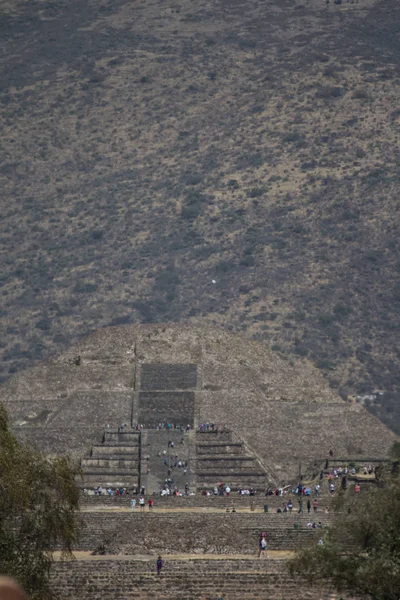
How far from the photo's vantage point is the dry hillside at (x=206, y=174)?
143000 mm

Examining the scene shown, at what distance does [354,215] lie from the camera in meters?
153

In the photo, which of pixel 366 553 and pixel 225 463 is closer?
pixel 366 553

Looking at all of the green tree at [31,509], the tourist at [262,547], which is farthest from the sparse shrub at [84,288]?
the green tree at [31,509]

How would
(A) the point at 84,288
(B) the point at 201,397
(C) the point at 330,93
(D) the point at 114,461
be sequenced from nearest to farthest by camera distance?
(D) the point at 114,461 < (B) the point at 201,397 < (A) the point at 84,288 < (C) the point at 330,93

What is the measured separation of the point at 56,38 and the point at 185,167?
26.5 metres

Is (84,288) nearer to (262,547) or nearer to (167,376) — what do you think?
(167,376)

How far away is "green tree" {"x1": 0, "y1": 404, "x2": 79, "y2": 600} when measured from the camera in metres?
47.7

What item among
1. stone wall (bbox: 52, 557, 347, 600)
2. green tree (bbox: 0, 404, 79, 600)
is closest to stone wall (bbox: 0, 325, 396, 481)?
stone wall (bbox: 52, 557, 347, 600)

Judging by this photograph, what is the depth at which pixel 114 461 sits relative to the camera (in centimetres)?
8325

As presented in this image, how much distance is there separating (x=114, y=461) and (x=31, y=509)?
114 feet

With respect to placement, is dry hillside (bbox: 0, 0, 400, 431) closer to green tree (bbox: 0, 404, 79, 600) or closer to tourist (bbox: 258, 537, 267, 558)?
tourist (bbox: 258, 537, 267, 558)

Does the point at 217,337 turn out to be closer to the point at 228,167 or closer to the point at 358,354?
the point at 358,354

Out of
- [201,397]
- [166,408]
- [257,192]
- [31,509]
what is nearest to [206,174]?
[257,192]

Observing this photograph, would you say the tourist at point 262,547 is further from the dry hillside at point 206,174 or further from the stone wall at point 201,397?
the dry hillside at point 206,174
